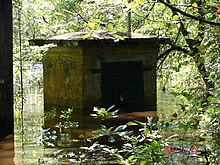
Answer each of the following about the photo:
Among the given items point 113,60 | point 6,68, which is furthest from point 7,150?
point 113,60

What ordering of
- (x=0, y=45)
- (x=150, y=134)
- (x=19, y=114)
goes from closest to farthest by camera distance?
(x=150, y=134), (x=0, y=45), (x=19, y=114)

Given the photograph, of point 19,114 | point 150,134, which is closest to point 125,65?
point 19,114

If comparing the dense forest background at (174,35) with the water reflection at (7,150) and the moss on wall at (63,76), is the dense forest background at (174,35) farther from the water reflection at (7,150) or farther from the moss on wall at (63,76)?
the water reflection at (7,150)

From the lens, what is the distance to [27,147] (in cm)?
Answer: 691

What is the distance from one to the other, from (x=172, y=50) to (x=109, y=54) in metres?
1.35

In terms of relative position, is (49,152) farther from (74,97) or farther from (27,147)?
(74,97)

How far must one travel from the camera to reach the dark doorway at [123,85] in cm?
1145

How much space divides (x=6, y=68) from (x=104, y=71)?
362cm

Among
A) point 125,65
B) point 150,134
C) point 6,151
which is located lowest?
point 6,151

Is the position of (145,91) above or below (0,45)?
below

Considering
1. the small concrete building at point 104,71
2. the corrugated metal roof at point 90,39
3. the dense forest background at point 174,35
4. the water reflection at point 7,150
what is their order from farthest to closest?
the small concrete building at point 104,71, the corrugated metal roof at point 90,39, the water reflection at point 7,150, the dense forest background at point 174,35

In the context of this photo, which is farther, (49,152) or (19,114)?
(19,114)

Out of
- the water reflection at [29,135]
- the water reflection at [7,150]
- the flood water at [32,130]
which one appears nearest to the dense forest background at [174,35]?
the flood water at [32,130]

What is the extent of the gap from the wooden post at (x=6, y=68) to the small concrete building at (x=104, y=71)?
2744 millimetres
